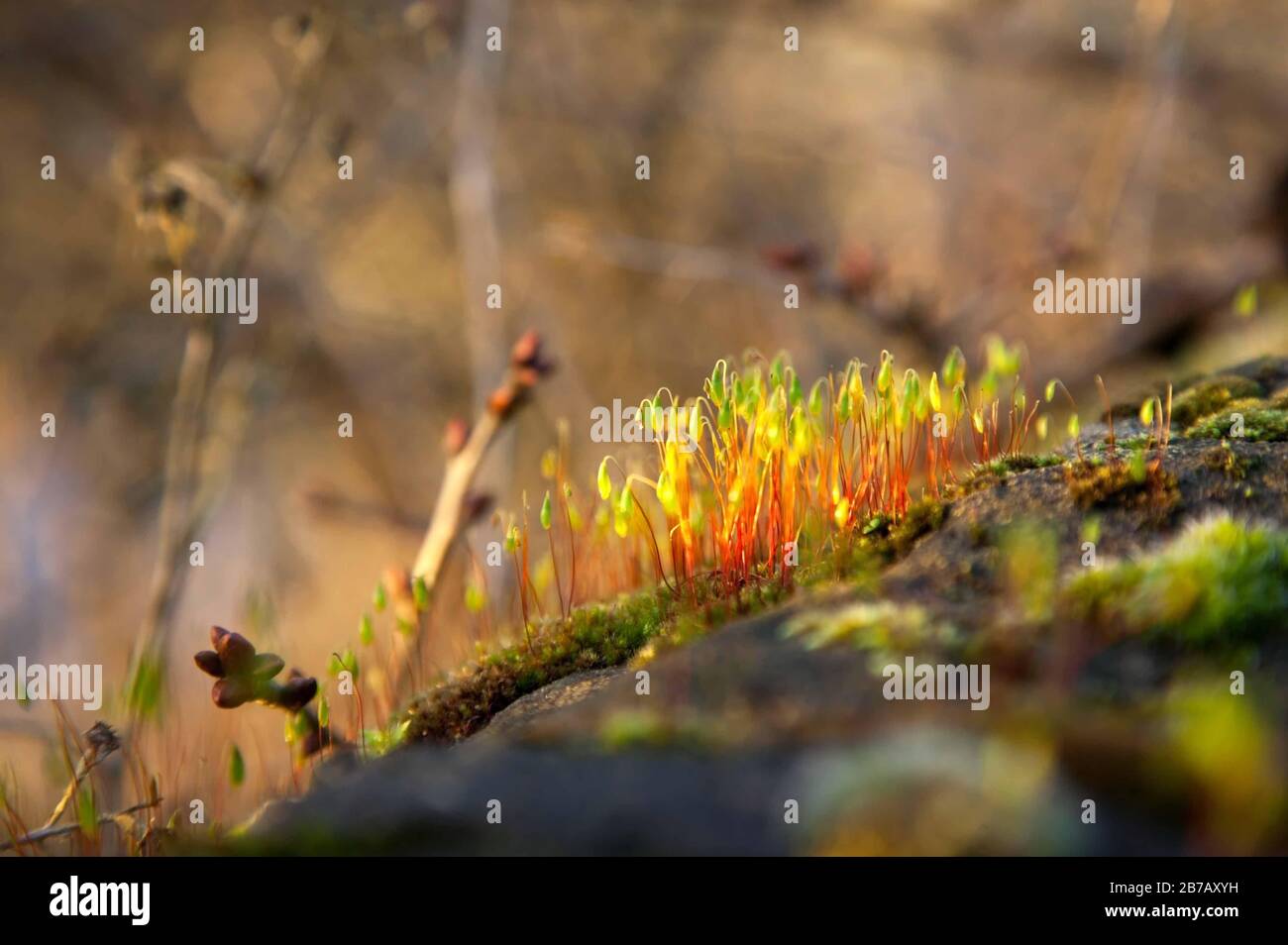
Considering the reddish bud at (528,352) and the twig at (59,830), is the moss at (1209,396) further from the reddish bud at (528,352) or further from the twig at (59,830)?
the twig at (59,830)

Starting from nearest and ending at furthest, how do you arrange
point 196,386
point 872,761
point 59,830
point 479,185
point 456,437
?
point 872,761 → point 59,830 → point 456,437 → point 196,386 → point 479,185

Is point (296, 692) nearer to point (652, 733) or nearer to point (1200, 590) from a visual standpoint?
point (652, 733)

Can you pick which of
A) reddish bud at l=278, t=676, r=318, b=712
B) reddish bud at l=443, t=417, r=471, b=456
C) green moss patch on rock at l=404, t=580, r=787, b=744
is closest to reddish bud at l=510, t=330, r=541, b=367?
reddish bud at l=443, t=417, r=471, b=456

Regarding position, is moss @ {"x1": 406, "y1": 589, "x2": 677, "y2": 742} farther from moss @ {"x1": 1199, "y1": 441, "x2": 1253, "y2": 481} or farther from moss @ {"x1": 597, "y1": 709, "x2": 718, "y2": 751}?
moss @ {"x1": 1199, "y1": 441, "x2": 1253, "y2": 481}

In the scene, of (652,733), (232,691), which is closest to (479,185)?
(232,691)

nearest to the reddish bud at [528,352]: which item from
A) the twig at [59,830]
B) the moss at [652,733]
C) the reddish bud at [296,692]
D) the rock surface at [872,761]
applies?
the reddish bud at [296,692]
